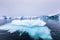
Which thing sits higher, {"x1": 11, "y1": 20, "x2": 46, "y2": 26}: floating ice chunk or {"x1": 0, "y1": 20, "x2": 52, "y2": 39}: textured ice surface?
{"x1": 11, "y1": 20, "x2": 46, "y2": 26}: floating ice chunk

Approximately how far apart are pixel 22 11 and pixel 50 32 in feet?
1.28

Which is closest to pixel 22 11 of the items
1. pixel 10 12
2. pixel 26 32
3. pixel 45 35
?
pixel 10 12

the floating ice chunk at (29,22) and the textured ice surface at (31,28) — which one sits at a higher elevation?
the floating ice chunk at (29,22)

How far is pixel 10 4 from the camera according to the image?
1.17 m

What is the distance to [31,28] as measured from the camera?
113 centimetres

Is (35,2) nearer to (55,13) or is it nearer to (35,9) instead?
(35,9)

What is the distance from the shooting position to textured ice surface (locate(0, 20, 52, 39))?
1125 millimetres

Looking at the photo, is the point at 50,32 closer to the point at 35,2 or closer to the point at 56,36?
the point at 56,36

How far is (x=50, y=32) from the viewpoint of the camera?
1134 mm

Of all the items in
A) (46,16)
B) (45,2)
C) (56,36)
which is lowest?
(56,36)

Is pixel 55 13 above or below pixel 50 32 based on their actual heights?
above

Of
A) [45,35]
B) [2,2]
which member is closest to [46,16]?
[45,35]

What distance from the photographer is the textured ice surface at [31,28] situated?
112cm

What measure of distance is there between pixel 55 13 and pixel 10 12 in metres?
0.51
